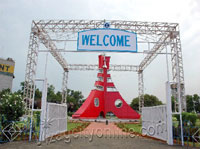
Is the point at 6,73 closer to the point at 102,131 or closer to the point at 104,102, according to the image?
the point at 104,102

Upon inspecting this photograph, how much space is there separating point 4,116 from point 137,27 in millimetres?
9603

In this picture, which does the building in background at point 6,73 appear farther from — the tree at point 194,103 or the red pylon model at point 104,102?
the tree at point 194,103

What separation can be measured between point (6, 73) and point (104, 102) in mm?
29338

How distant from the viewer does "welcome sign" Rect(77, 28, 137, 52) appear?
8.38 m

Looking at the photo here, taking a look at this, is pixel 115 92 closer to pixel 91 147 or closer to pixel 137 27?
pixel 137 27

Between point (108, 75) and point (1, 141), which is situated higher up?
point (108, 75)

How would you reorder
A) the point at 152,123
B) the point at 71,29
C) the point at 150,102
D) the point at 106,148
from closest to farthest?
the point at 106,148 < the point at 152,123 < the point at 71,29 < the point at 150,102

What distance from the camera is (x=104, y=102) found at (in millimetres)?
22203

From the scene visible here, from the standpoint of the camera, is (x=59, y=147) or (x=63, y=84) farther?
(x=63, y=84)

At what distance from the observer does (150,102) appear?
45.2 metres

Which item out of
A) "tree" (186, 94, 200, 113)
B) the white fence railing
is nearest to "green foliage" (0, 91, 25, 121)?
the white fence railing

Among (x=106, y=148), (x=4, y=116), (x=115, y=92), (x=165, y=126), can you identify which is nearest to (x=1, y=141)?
(x=4, y=116)

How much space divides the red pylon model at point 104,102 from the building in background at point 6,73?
26.6 metres

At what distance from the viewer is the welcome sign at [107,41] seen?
8.38m
